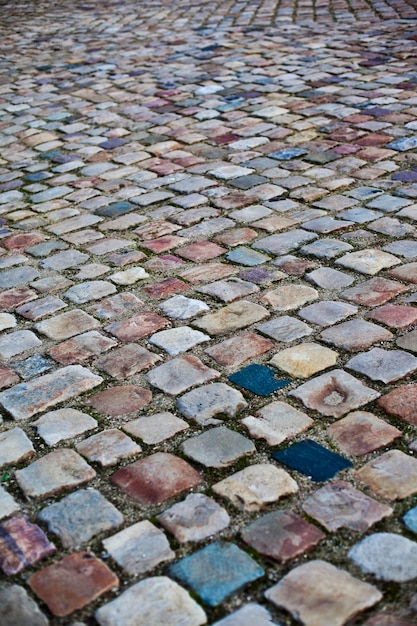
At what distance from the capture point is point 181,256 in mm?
3514

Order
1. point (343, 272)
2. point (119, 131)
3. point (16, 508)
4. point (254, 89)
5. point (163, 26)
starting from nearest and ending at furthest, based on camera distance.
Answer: point (16, 508), point (343, 272), point (119, 131), point (254, 89), point (163, 26)

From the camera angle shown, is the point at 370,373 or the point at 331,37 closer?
the point at 370,373

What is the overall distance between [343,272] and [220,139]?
2047mm

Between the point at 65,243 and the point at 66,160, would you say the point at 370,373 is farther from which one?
the point at 66,160

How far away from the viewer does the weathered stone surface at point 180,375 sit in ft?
8.41

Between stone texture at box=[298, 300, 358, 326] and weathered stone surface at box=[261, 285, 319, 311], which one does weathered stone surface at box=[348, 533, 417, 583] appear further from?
weathered stone surface at box=[261, 285, 319, 311]

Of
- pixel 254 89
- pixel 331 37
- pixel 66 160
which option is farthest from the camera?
pixel 331 37

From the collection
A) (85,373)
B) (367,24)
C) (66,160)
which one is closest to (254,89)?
(66,160)

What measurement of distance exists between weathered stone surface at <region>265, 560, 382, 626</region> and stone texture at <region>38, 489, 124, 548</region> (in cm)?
49

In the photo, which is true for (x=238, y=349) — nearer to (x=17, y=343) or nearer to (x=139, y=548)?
(x=17, y=343)

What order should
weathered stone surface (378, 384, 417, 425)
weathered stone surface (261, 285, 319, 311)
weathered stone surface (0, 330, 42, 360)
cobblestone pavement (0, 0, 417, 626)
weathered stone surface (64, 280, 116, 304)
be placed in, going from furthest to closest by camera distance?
weathered stone surface (64, 280, 116, 304) < weathered stone surface (261, 285, 319, 311) < weathered stone surface (0, 330, 42, 360) < weathered stone surface (378, 384, 417, 425) < cobblestone pavement (0, 0, 417, 626)

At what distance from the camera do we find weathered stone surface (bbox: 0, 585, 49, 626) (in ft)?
5.63

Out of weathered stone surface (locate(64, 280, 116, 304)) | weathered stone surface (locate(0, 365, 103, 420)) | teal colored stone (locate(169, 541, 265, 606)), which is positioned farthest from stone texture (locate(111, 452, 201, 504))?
weathered stone surface (locate(64, 280, 116, 304))

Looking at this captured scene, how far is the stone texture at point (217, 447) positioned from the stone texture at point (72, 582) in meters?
0.45
